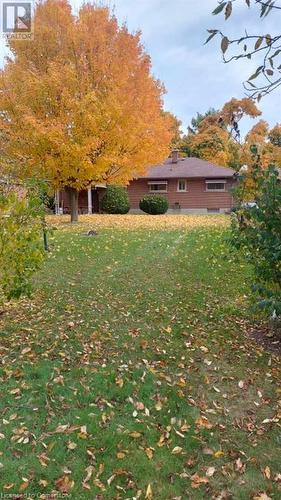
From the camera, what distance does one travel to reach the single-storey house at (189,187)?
87.1 feet

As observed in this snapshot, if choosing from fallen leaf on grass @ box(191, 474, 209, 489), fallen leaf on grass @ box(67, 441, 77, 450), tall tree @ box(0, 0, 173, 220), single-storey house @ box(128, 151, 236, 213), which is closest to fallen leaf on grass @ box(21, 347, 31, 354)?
fallen leaf on grass @ box(67, 441, 77, 450)

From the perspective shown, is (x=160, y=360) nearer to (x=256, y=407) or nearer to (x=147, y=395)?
(x=147, y=395)

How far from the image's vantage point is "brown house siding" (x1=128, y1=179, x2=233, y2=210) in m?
26.8

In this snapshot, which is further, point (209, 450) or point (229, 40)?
point (209, 450)

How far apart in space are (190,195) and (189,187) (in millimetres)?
555

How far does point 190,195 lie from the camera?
2717 cm

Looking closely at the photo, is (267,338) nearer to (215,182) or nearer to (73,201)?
(73,201)

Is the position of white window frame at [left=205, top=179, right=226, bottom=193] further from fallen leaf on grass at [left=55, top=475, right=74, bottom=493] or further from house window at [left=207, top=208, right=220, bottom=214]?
fallen leaf on grass at [left=55, top=475, right=74, bottom=493]

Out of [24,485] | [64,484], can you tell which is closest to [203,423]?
[64,484]

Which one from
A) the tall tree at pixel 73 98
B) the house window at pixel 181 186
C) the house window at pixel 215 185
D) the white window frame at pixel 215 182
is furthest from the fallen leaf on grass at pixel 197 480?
the house window at pixel 181 186

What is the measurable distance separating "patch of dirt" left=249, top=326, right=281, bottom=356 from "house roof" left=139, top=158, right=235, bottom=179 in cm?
2194

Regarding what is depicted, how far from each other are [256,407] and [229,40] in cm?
272

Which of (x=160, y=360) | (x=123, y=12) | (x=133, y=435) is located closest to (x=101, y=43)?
(x=123, y=12)

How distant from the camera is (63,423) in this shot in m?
2.87
